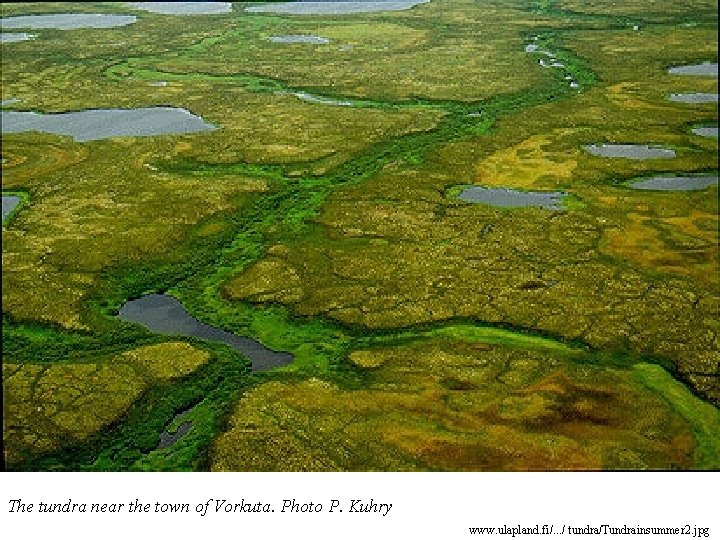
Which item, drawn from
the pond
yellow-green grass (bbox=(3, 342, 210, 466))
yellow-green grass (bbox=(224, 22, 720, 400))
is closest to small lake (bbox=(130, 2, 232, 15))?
yellow-green grass (bbox=(224, 22, 720, 400))

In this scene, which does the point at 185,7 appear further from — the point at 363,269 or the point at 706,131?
the point at 363,269

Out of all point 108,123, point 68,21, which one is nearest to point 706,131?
point 108,123
